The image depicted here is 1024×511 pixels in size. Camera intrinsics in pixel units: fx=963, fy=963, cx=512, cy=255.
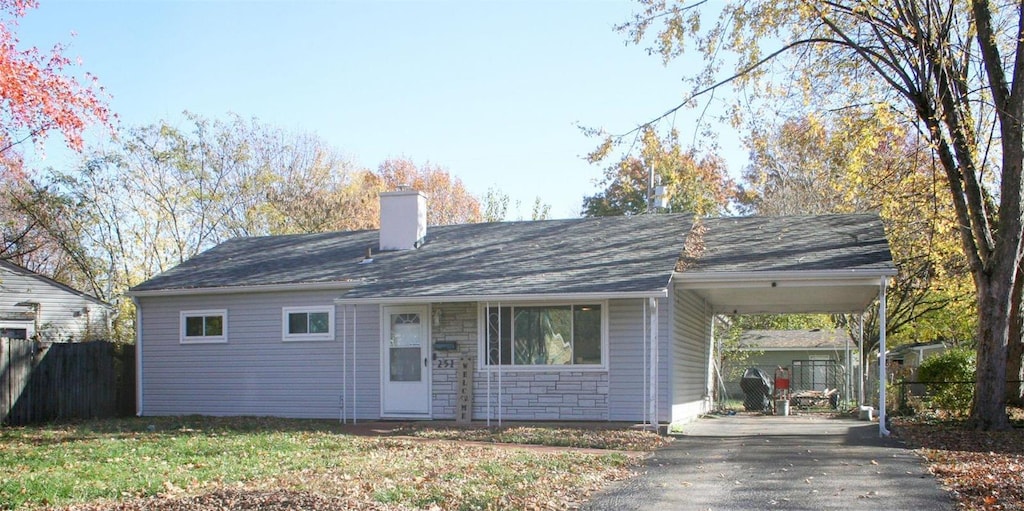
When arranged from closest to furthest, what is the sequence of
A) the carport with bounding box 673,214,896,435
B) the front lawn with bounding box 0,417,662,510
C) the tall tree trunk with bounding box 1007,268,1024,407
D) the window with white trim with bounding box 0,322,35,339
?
the front lawn with bounding box 0,417,662,510 → the carport with bounding box 673,214,896,435 → the tall tree trunk with bounding box 1007,268,1024,407 → the window with white trim with bounding box 0,322,35,339

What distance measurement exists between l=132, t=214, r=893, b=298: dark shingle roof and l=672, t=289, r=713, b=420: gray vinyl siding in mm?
1157

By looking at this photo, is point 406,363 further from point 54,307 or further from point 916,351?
point 916,351

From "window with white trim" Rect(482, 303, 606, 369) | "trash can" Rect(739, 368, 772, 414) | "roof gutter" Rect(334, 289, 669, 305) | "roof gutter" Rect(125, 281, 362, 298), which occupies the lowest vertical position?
"trash can" Rect(739, 368, 772, 414)

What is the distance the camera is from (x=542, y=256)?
1719cm

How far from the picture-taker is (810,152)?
27.9m

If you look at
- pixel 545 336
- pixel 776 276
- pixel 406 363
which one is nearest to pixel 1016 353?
pixel 776 276

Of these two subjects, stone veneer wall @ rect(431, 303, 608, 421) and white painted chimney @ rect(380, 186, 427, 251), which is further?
white painted chimney @ rect(380, 186, 427, 251)

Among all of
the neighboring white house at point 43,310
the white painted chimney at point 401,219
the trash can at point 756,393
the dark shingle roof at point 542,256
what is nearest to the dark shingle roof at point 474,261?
the dark shingle roof at point 542,256

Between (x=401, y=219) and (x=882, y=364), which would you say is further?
(x=401, y=219)

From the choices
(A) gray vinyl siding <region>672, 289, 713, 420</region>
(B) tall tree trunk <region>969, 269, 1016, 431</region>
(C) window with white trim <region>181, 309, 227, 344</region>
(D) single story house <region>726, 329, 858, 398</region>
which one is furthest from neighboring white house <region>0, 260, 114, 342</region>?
(B) tall tree trunk <region>969, 269, 1016, 431</region>

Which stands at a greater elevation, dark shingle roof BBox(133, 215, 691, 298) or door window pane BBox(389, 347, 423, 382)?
dark shingle roof BBox(133, 215, 691, 298)

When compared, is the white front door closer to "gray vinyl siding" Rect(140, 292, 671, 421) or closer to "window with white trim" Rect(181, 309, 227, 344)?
"gray vinyl siding" Rect(140, 292, 671, 421)

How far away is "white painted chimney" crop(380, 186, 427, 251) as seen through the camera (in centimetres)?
1919

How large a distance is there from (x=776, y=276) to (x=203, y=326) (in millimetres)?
10740
